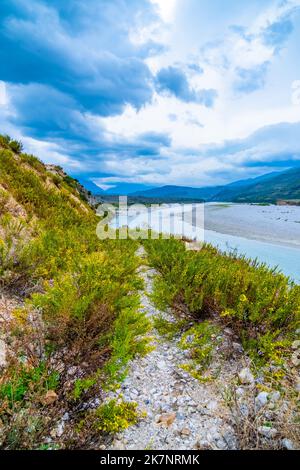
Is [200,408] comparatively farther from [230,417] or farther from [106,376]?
[106,376]

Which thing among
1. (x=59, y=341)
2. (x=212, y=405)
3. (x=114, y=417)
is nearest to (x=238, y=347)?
(x=212, y=405)

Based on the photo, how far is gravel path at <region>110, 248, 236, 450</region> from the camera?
95.7 inches

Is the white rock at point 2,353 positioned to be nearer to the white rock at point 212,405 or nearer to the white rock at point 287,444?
the white rock at point 212,405

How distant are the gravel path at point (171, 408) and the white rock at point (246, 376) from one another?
0.33 m

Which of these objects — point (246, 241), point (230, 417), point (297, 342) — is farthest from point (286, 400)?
point (246, 241)

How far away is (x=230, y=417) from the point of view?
2.57m

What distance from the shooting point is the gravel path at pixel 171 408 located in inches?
95.7

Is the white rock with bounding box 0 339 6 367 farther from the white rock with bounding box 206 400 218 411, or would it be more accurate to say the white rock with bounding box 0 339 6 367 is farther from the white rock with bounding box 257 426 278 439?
the white rock with bounding box 257 426 278 439

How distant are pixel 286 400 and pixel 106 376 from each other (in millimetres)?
1988

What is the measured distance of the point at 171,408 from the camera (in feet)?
9.34

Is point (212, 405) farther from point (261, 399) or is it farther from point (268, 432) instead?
point (268, 432)

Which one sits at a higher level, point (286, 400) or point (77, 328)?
point (77, 328)

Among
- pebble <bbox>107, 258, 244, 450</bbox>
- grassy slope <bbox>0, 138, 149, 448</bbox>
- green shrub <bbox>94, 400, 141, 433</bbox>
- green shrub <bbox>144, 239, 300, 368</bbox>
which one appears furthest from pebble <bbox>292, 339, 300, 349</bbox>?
green shrub <bbox>94, 400, 141, 433</bbox>
